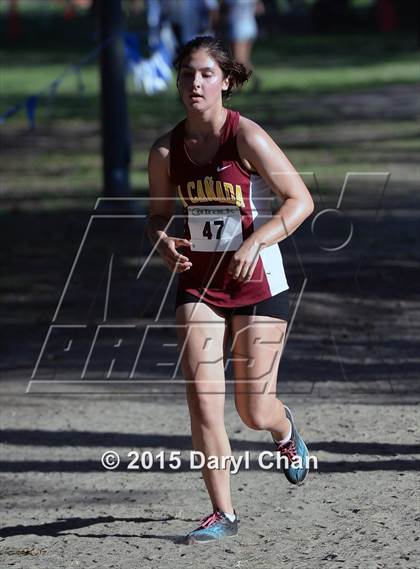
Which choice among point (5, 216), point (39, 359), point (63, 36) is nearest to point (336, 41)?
point (63, 36)

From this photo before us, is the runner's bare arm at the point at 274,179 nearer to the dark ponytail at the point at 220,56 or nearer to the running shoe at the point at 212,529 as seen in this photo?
the dark ponytail at the point at 220,56

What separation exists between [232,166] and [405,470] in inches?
72.4

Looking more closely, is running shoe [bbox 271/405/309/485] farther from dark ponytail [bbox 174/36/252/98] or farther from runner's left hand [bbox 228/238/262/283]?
dark ponytail [bbox 174/36/252/98]

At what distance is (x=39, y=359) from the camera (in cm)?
864

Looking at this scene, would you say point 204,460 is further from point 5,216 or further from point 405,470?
point 5,216

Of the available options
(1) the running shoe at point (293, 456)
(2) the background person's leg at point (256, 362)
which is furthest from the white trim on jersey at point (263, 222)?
(1) the running shoe at point (293, 456)

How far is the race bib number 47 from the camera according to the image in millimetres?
5125

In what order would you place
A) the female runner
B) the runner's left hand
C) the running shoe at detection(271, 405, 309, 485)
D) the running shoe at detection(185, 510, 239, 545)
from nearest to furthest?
the runner's left hand
the female runner
the running shoe at detection(185, 510, 239, 545)
the running shoe at detection(271, 405, 309, 485)

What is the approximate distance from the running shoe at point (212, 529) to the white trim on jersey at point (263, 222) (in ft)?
3.01

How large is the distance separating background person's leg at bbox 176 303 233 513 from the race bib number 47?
25 centimetres

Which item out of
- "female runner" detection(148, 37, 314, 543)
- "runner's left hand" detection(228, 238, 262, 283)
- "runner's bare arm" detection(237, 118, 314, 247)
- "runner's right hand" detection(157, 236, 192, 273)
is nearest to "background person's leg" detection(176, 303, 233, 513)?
"female runner" detection(148, 37, 314, 543)

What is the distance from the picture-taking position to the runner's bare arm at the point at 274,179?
5.00 meters

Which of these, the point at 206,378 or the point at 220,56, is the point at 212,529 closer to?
the point at 206,378

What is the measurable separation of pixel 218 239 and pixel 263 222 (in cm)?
19
